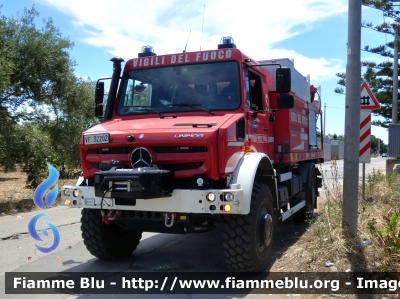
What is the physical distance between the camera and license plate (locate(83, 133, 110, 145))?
200 inches

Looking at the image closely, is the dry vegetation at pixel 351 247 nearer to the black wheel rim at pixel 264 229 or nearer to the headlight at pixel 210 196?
the black wheel rim at pixel 264 229

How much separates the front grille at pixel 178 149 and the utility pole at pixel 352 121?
2.25m

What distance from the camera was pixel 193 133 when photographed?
4742 mm

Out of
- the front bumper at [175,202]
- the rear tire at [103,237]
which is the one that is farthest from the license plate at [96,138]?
the rear tire at [103,237]

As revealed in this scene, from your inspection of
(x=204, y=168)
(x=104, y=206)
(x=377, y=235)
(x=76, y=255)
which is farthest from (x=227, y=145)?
(x=76, y=255)

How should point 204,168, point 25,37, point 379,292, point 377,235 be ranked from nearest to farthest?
point 379,292, point 204,168, point 377,235, point 25,37

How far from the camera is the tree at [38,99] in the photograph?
11.8 m

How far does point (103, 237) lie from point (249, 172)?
226cm

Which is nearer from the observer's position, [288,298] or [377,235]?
[288,298]

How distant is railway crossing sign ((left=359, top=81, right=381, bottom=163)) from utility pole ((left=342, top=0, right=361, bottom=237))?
216cm

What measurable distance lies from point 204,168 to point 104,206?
51.4 inches

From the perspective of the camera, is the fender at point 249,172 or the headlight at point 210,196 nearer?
the headlight at point 210,196

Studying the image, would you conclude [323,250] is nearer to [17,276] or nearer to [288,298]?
[288,298]

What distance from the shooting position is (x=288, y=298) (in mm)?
4570
